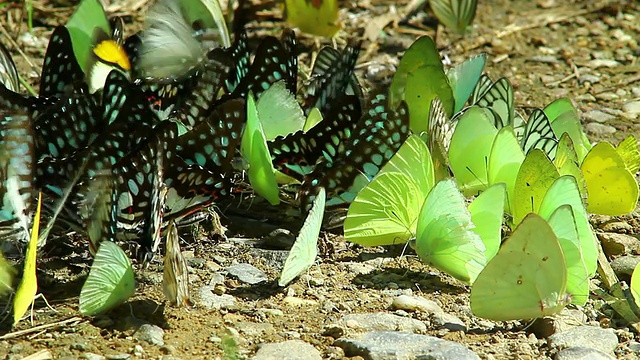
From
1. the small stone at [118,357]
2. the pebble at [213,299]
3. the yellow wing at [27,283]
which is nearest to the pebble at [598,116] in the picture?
the pebble at [213,299]

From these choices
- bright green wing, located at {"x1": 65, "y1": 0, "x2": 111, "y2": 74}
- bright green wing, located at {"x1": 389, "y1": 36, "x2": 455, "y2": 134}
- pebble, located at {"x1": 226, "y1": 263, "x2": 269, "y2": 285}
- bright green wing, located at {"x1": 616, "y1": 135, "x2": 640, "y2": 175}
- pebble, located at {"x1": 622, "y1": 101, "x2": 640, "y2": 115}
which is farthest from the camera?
pebble, located at {"x1": 622, "y1": 101, "x2": 640, "y2": 115}

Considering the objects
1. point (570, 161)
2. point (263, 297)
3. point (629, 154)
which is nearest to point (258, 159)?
point (263, 297)

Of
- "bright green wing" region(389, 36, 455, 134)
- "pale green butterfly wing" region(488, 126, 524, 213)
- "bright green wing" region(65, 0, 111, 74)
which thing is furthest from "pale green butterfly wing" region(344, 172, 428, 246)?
"bright green wing" region(65, 0, 111, 74)

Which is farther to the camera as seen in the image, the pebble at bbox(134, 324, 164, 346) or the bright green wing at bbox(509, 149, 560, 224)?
the bright green wing at bbox(509, 149, 560, 224)

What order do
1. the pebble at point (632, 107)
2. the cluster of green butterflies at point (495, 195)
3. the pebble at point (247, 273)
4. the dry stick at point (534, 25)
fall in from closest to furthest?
1. the cluster of green butterflies at point (495, 195)
2. the pebble at point (247, 273)
3. the pebble at point (632, 107)
4. the dry stick at point (534, 25)

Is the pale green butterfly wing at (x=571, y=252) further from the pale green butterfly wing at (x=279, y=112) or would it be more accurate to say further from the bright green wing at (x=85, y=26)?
the bright green wing at (x=85, y=26)

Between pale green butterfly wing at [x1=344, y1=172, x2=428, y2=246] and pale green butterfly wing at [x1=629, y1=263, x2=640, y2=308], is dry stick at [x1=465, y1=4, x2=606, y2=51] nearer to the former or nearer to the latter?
pale green butterfly wing at [x1=344, y1=172, x2=428, y2=246]

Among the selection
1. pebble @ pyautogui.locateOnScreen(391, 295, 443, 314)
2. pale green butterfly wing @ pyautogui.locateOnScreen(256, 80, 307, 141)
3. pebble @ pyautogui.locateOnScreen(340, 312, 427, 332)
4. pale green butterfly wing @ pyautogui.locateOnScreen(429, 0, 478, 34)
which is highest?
pale green butterfly wing @ pyautogui.locateOnScreen(429, 0, 478, 34)
